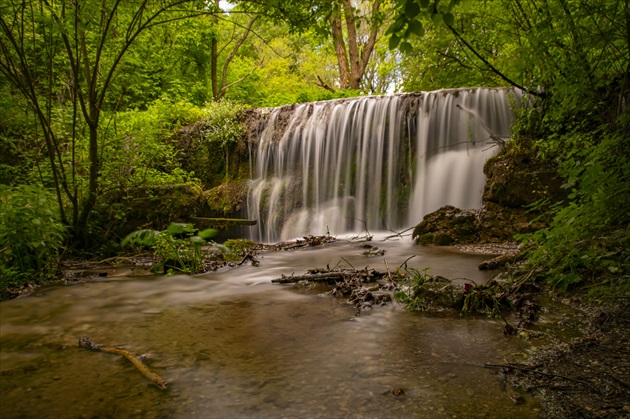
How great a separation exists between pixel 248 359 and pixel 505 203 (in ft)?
20.3

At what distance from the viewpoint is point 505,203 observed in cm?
711

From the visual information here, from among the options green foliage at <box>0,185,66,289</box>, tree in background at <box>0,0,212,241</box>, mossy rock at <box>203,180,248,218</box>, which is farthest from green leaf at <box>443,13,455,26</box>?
mossy rock at <box>203,180,248,218</box>

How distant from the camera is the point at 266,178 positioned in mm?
12312

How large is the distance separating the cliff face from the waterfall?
1.40 m

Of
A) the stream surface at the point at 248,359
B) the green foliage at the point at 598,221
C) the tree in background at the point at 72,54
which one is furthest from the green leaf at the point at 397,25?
the tree in background at the point at 72,54

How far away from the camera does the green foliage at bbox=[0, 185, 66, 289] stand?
4355mm

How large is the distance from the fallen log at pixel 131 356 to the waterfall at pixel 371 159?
7789 millimetres

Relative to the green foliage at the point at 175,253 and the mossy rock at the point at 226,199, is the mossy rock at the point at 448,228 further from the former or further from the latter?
the mossy rock at the point at 226,199

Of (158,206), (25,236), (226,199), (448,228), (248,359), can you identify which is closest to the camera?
(248,359)

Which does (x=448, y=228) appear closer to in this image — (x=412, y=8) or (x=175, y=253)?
(x=175, y=253)

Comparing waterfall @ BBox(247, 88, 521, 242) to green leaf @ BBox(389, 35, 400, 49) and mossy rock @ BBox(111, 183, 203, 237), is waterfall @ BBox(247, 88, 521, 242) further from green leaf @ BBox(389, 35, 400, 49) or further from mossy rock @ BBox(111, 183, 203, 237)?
green leaf @ BBox(389, 35, 400, 49)

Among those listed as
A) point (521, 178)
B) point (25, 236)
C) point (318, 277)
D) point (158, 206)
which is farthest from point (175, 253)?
point (521, 178)

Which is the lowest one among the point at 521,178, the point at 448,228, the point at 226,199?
the point at 448,228

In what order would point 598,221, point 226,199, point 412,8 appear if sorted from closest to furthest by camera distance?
point 412,8 < point 598,221 < point 226,199
